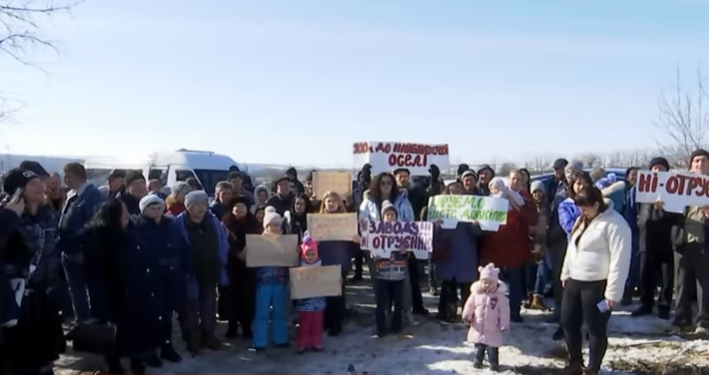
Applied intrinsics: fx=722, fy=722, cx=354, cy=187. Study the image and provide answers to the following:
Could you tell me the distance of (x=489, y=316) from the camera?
729 cm

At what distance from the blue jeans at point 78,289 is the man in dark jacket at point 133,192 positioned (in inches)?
41.2

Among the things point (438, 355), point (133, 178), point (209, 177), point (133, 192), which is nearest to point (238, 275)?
point (133, 192)

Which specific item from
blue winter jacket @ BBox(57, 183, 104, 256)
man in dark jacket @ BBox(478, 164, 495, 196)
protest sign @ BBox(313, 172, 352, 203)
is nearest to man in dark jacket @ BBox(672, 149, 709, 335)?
man in dark jacket @ BBox(478, 164, 495, 196)

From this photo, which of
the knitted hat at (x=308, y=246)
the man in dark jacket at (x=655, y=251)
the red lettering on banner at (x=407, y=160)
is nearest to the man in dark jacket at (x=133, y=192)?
the knitted hat at (x=308, y=246)

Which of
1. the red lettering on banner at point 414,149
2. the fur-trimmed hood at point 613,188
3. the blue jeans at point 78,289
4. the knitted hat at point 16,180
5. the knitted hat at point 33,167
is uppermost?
the red lettering on banner at point 414,149

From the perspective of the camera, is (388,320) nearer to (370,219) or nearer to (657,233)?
(370,219)

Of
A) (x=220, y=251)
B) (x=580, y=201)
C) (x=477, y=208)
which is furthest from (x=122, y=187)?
Answer: (x=580, y=201)

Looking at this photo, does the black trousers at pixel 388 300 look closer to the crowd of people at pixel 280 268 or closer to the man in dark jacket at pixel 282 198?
the crowd of people at pixel 280 268

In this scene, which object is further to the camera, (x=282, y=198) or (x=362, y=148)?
(x=362, y=148)

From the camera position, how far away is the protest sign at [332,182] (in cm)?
1074

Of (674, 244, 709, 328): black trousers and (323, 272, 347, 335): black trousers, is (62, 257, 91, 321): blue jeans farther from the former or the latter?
(674, 244, 709, 328): black trousers

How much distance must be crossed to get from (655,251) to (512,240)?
1977 mm

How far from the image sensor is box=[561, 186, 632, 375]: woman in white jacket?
6.52 metres

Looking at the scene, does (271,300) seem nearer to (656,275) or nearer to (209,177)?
(656,275)
